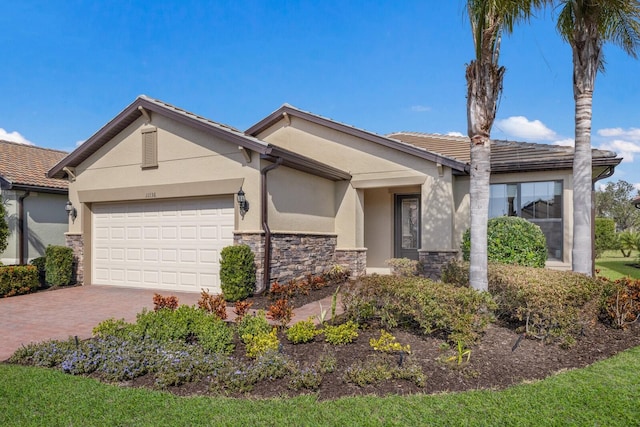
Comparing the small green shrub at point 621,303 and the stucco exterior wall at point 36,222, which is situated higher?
the stucco exterior wall at point 36,222

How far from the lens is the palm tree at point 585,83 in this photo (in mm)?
8781

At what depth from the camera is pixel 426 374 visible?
490 centimetres

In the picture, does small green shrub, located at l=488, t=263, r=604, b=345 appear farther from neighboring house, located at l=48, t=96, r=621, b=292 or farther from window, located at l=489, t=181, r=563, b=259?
window, located at l=489, t=181, r=563, b=259

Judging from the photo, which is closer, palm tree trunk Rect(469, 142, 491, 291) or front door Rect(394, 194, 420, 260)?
palm tree trunk Rect(469, 142, 491, 291)

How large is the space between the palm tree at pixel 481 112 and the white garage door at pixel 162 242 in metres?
6.40

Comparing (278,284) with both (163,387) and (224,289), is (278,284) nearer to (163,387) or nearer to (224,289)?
(224,289)

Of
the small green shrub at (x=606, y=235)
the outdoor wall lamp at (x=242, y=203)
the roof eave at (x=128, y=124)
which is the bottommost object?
the small green shrub at (x=606, y=235)

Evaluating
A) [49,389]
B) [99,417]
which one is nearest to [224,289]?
[49,389]

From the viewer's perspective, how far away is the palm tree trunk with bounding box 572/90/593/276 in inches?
346

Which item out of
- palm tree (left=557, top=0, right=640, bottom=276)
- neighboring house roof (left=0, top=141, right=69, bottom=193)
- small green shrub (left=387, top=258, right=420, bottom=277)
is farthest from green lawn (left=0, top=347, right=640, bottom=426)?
neighboring house roof (left=0, top=141, right=69, bottom=193)

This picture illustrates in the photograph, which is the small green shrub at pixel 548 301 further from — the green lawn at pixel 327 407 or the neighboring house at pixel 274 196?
the neighboring house at pixel 274 196

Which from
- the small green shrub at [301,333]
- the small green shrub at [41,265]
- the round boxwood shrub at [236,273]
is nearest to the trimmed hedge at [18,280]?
the small green shrub at [41,265]

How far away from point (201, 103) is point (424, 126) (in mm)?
10857

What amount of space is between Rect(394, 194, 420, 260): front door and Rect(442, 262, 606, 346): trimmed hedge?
6840 millimetres
